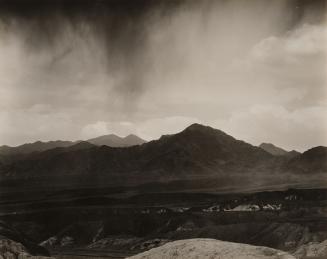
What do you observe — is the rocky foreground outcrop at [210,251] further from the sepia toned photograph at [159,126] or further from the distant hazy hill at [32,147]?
the distant hazy hill at [32,147]

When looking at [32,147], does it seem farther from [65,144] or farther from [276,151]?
[276,151]

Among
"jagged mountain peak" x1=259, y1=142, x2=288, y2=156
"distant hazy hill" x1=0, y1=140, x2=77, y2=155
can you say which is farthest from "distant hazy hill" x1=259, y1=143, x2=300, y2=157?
"distant hazy hill" x1=0, y1=140, x2=77, y2=155

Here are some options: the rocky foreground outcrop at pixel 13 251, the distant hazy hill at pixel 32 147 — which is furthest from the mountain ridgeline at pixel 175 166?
the rocky foreground outcrop at pixel 13 251

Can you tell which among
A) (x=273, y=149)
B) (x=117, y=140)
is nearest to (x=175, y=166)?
(x=117, y=140)

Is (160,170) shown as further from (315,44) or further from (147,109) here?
(315,44)

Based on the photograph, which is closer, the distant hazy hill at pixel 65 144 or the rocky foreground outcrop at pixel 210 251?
the rocky foreground outcrop at pixel 210 251

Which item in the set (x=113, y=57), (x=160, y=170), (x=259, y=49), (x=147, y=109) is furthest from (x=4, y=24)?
(x=259, y=49)
